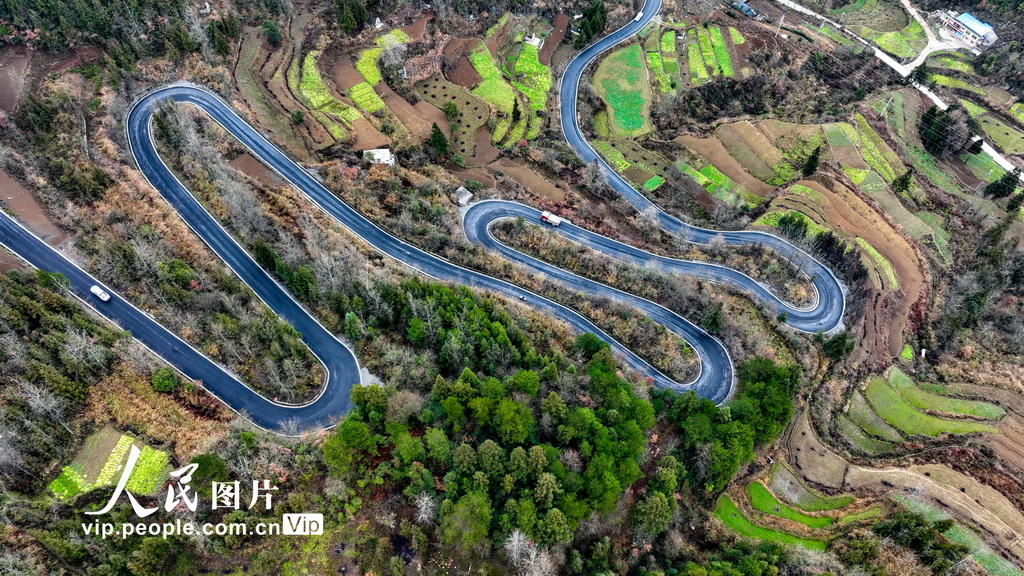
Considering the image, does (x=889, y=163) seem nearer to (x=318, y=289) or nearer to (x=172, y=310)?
(x=318, y=289)

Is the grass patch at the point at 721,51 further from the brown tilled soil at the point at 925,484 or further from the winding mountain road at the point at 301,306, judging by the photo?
the brown tilled soil at the point at 925,484

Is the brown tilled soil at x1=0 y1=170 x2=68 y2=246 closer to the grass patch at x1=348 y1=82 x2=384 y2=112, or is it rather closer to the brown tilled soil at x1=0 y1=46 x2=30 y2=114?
the brown tilled soil at x1=0 y1=46 x2=30 y2=114

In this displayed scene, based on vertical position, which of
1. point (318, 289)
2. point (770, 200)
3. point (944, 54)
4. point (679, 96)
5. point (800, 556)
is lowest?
point (800, 556)

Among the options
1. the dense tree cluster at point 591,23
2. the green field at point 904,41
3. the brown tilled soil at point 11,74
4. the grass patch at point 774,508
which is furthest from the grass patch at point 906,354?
the brown tilled soil at point 11,74

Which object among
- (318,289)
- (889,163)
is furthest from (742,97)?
(318,289)

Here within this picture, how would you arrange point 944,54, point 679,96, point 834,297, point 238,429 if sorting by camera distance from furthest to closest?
point 944,54 < point 679,96 < point 834,297 < point 238,429

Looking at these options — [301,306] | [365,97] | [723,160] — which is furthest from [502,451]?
[723,160]

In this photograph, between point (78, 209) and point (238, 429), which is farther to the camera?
point (78, 209)
